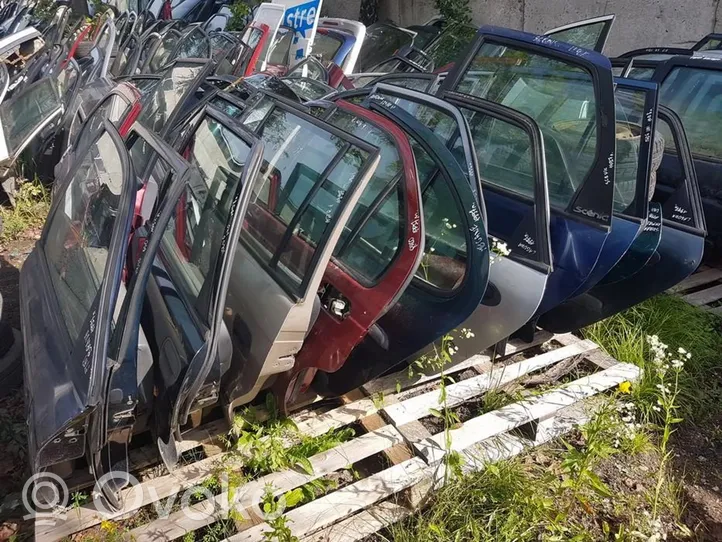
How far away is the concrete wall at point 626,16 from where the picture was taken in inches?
305

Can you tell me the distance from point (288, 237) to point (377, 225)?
41cm

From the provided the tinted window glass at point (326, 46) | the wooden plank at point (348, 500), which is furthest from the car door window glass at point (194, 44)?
the wooden plank at point (348, 500)

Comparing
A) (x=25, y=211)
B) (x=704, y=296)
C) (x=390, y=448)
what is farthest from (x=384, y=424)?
(x=25, y=211)

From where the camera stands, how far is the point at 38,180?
5.61 meters

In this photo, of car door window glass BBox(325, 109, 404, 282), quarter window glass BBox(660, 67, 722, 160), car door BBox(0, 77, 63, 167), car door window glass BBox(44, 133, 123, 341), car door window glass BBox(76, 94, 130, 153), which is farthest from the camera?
car door BBox(0, 77, 63, 167)

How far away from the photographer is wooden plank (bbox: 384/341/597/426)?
2.92 meters

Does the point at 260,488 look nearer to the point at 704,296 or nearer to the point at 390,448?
the point at 390,448

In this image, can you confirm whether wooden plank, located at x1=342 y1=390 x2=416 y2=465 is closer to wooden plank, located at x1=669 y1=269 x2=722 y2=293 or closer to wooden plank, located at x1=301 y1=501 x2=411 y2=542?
wooden plank, located at x1=301 y1=501 x2=411 y2=542

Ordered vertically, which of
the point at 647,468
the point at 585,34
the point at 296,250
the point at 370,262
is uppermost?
the point at 585,34

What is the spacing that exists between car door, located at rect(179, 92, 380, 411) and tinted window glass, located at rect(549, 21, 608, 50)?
3.62 m

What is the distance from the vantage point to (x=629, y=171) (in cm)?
323

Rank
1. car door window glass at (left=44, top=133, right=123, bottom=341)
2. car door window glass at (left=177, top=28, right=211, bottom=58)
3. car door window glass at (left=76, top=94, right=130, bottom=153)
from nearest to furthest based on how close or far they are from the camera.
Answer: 1. car door window glass at (left=44, top=133, right=123, bottom=341)
2. car door window glass at (left=76, top=94, right=130, bottom=153)
3. car door window glass at (left=177, top=28, right=211, bottom=58)

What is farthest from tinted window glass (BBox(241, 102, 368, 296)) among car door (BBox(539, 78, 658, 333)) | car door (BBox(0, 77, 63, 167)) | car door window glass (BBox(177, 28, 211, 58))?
car door window glass (BBox(177, 28, 211, 58))

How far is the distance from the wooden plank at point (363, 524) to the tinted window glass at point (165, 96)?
3.13m
